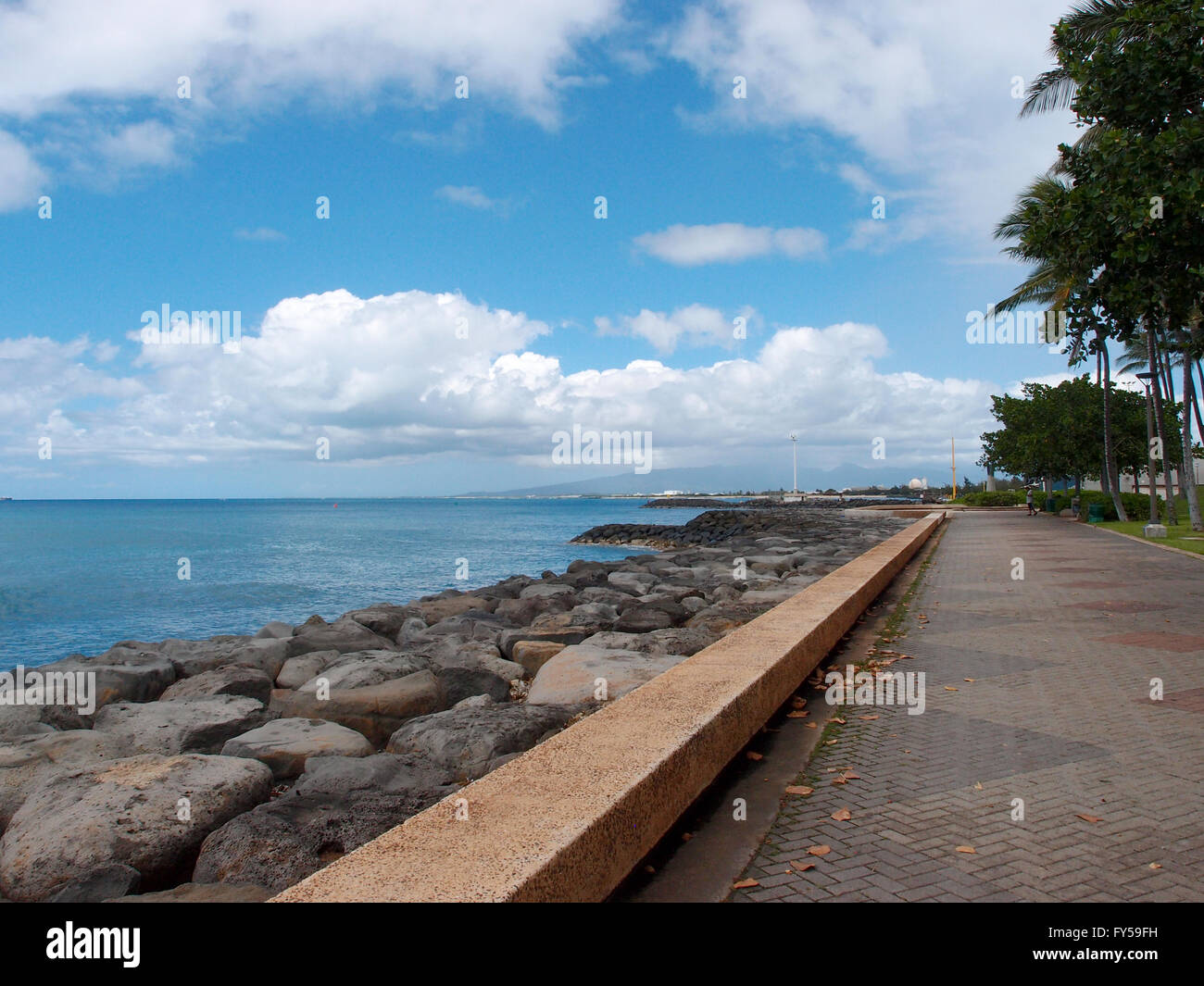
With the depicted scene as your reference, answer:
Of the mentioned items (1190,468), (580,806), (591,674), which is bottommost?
(591,674)

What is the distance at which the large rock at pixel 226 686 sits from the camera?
7.75 metres

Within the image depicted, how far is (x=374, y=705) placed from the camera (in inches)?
267

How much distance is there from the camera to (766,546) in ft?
83.4

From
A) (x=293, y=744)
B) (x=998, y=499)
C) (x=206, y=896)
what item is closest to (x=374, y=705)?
(x=293, y=744)

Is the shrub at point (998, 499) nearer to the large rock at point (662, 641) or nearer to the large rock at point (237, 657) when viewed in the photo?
the large rock at point (662, 641)

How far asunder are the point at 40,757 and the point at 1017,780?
5.75 meters

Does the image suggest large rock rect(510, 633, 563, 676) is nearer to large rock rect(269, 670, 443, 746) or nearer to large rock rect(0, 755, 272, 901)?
large rock rect(269, 670, 443, 746)

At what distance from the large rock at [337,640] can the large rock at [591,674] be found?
370cm

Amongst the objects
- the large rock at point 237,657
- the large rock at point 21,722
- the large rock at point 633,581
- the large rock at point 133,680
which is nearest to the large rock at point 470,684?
the large rock at point 237,657

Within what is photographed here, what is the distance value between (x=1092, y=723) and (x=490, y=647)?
5985 mm

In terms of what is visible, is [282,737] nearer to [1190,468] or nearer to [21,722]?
[21,722]
